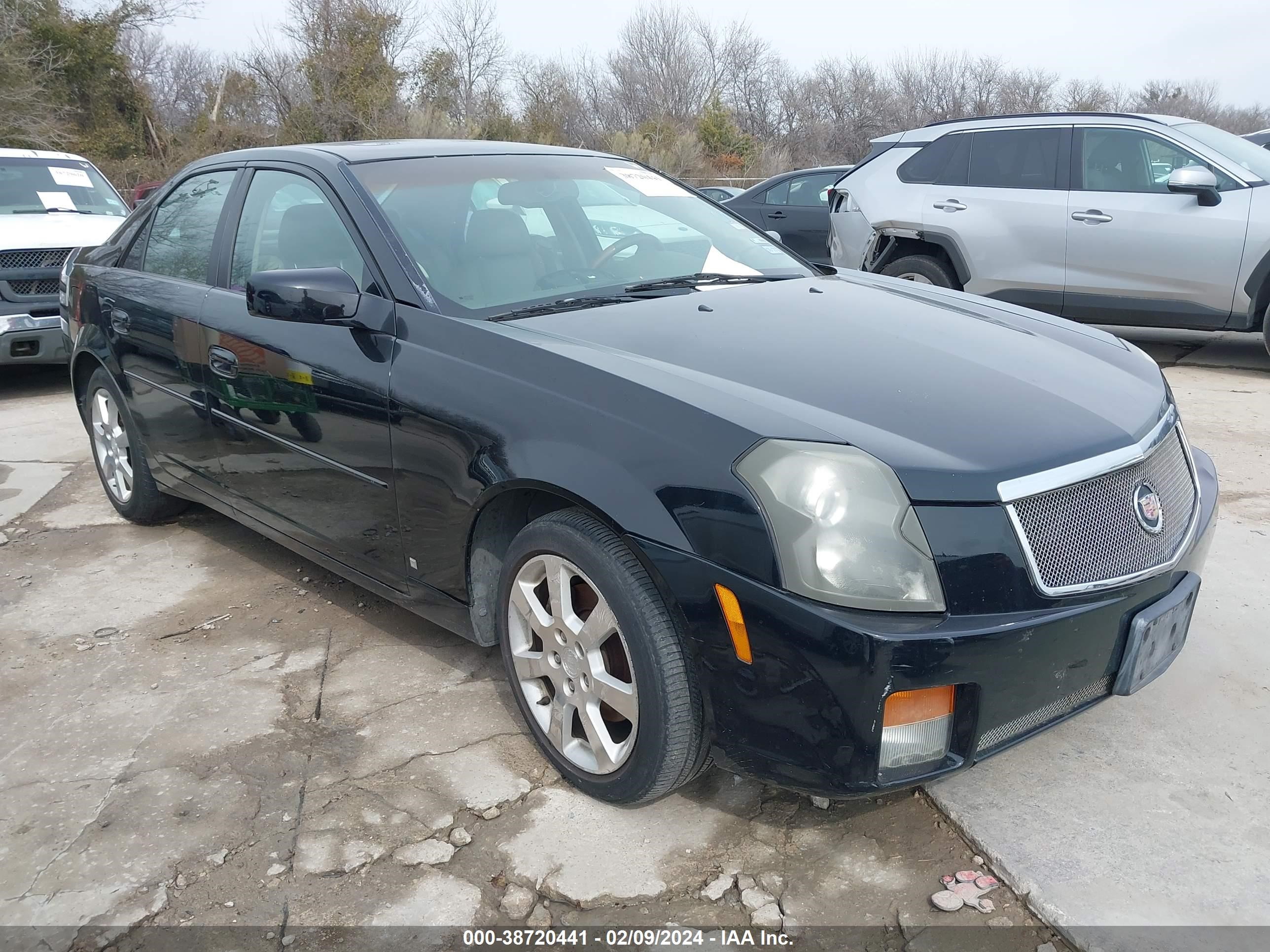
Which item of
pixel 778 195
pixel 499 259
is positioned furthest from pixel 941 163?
pixel 499 259

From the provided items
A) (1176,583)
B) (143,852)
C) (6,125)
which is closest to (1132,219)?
(1176,583)

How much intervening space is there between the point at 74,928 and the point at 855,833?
168 centimetres

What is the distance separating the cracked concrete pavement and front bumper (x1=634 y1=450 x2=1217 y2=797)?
0.99 ft

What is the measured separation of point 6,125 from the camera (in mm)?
19828

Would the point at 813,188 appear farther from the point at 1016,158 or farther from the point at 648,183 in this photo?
the point at 648,183

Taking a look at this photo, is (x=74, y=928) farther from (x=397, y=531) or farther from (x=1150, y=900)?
(x=1150, y=900)

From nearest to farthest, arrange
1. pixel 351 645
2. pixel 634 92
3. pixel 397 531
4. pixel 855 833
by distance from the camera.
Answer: pixel 855 833
pixel 397 531
pixel 351 645
pixel 634 92

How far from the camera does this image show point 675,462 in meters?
2.16

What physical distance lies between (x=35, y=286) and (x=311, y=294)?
19.2 ft

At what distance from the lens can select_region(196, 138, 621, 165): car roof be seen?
11.0ft

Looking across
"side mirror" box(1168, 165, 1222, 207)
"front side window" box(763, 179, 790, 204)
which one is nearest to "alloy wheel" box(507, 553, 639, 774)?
"side mirror" box(1168, 165, 1222, 207)

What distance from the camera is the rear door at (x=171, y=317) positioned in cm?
370

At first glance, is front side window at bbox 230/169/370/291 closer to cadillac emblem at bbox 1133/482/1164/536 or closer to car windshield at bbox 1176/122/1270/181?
cadillac emblem at bbox 1133/482/1164/536

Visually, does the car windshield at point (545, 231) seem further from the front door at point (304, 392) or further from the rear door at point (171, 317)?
the rear door at point (171, 317)
